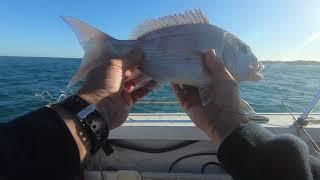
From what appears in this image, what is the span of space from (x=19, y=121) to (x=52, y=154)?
149 millimetres

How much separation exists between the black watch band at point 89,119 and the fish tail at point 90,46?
1.59 ft

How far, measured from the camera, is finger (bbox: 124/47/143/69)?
6.65 feet

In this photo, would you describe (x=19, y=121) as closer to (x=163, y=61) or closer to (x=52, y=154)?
(x=52, y=154)

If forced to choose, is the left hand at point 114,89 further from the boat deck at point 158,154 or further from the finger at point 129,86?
the boat deck at point 158,154

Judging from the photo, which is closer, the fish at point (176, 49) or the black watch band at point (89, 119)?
the black watch band at point (89, 119)

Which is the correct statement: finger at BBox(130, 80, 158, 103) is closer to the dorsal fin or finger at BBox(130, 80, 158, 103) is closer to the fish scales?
the fish scales

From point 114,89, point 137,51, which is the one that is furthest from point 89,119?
point 137,51

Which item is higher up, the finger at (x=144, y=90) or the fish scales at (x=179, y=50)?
the fish scales at (x=179, y=50)

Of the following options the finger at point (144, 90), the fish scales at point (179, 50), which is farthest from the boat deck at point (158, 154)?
the fish scales at point (179, 50)

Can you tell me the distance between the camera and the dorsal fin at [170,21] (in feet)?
7.02

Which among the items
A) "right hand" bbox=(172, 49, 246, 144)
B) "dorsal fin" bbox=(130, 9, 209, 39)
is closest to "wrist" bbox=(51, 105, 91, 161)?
"right hand" bbox=(172, 49, 246, 144)

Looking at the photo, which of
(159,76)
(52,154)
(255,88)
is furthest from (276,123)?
(255,88)

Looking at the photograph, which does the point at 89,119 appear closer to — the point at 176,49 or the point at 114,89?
the point at 114,89

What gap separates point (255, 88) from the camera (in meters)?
9.14
